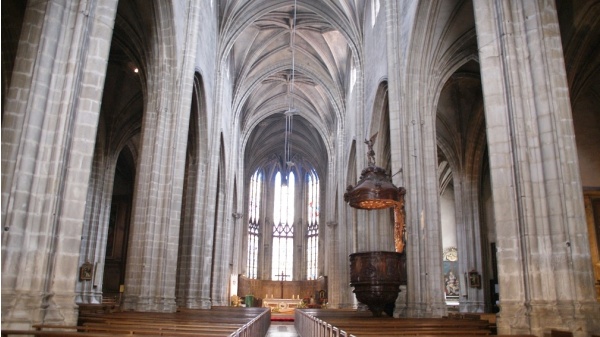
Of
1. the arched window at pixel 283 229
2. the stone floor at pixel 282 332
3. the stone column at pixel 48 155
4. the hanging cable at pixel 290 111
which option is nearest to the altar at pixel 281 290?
the arched window at pixel 283 229

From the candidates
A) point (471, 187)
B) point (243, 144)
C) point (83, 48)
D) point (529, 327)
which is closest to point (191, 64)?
point (83, 48)

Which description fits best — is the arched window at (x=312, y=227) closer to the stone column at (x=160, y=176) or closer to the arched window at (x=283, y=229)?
the arched window at (x=283, y=229)

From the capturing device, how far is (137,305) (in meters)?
11.6

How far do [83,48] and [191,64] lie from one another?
657cm

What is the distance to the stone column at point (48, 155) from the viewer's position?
→ 20.6 ft

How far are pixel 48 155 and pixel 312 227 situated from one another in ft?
115

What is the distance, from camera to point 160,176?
12312 mm

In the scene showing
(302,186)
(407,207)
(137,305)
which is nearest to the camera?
(137,305)

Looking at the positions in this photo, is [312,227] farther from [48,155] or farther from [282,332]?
[48,155]

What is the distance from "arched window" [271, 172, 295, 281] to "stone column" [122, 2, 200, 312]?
28.7 meters

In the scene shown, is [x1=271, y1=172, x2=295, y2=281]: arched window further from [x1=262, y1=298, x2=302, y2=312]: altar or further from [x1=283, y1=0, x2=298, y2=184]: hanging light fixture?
[x1=262, y1=298, x2=302, y2=312]: altar

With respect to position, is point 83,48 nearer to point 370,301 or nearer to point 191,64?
point 191,64

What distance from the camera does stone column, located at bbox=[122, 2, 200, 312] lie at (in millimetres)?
11730

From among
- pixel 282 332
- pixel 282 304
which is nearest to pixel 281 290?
pixel 282 304
